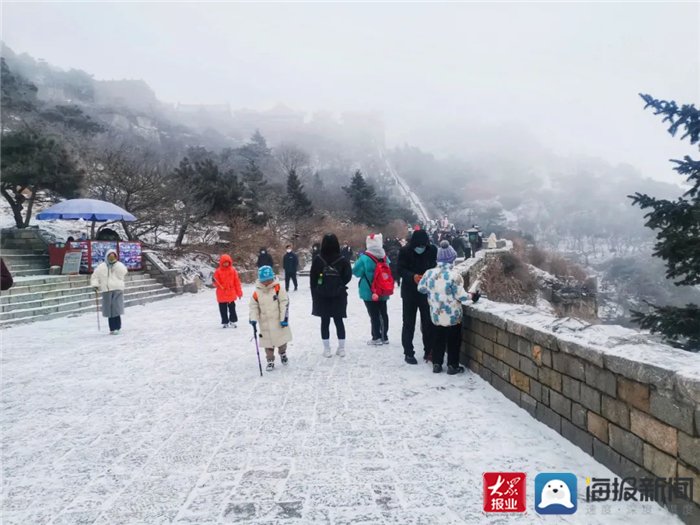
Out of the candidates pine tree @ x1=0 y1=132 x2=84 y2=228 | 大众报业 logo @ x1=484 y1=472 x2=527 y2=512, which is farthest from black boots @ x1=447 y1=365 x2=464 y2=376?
pine tree @ x1=0 y1=132 x2=84 y2=228

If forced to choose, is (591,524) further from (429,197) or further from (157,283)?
(429,197)

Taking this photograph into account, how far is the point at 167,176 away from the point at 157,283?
29.6 ft

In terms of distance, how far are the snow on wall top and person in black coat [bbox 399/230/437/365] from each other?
1435mm

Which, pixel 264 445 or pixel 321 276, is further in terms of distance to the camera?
pixel 321 276

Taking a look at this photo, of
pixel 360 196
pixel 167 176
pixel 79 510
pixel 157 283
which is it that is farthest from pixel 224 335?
pixel 360 196

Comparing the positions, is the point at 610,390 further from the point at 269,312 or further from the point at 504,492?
the point at 269,312

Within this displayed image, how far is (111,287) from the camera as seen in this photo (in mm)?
8172

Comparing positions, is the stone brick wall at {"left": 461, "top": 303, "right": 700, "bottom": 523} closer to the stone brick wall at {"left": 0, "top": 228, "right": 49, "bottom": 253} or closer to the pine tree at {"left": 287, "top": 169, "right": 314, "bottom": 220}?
the stone brick wall at {"left": 0, "top": 228, "right": 49, "bottom": 253}

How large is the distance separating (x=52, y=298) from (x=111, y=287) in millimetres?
4116

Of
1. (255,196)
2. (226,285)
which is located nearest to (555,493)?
(226,285)

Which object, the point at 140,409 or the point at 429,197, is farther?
the point at 429,197

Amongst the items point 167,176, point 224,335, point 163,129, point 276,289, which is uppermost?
point 163,129

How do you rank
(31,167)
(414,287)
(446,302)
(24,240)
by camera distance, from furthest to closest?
(31,167) → (24,240) → (414,287) → (446,302)

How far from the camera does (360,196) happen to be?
45.1 metres
